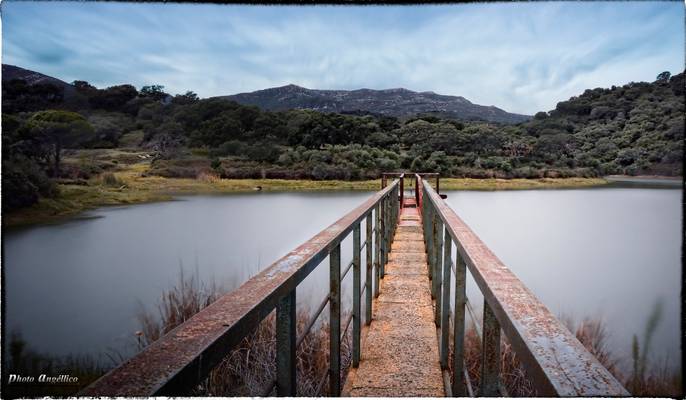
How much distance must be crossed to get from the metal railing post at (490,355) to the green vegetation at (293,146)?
5.55 metres

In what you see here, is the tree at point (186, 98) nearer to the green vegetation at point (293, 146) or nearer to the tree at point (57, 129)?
the green vegetation at point (293, 146)

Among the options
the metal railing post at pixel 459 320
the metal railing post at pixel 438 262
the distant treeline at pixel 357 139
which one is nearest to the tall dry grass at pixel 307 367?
the metal railing post at pixel 438 262

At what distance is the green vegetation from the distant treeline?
0.22ft

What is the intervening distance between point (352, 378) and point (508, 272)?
49.4 inches

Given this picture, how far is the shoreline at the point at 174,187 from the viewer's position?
936 centimetres

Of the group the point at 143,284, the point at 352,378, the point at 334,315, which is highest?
the point at 334,315

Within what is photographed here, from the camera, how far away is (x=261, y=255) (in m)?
12.3

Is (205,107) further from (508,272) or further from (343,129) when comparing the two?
(508,272)

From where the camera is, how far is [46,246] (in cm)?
1090

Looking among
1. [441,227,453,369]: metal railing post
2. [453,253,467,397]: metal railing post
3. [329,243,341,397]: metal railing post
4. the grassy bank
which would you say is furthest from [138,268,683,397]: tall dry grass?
the grassy bank

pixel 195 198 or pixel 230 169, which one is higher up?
pixel 230 169

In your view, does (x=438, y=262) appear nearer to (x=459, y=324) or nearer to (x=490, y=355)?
(x=459, y=324)

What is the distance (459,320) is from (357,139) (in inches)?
930

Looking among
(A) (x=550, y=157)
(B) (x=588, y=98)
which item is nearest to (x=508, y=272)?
(A) (x=550, y=157)
